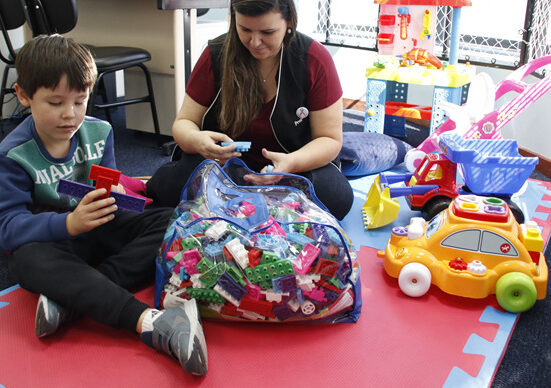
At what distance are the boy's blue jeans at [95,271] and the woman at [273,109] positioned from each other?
0.28 metres

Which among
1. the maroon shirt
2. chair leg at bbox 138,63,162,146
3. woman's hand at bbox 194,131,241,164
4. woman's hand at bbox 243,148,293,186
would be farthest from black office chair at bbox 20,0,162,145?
woman's hand at bbox 243,148,293,186

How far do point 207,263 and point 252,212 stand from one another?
0.13m

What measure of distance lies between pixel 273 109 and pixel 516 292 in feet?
2.28

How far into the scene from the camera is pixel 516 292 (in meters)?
1.15

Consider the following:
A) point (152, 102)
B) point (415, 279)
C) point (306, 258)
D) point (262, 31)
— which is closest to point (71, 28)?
point (152, 102)

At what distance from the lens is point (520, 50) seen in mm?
2270

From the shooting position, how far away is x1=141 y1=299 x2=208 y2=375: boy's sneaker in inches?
36.8

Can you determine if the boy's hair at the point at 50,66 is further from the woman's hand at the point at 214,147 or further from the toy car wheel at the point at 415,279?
the toy car wheel at the point at 415,279

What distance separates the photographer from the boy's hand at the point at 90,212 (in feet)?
3.37

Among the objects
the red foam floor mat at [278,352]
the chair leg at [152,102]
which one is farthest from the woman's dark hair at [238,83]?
the chair leg at [152,102]

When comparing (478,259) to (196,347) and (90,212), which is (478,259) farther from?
(90,212)

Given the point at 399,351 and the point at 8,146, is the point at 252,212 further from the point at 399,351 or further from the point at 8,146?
the point at 8,146

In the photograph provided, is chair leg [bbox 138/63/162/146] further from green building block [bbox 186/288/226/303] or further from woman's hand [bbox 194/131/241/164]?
green building block [bbox 186/288/226/303]

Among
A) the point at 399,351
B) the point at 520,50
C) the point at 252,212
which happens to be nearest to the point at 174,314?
the point at 252,212
